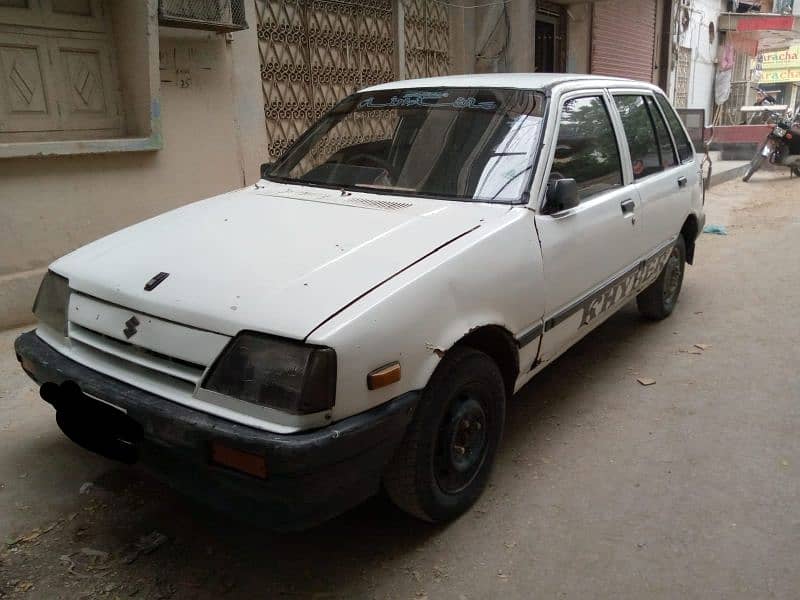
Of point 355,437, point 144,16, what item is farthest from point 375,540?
point 144,16

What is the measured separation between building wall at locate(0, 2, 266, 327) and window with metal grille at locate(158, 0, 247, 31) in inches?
6.5

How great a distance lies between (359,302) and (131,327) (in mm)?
791

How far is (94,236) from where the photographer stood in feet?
16.4

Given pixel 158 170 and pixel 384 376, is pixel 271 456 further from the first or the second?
pixel 158 170

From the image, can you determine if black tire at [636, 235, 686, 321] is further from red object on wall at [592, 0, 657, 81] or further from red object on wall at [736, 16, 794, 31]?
red object on wall at [736, 16, 794, 31]

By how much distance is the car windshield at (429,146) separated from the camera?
2756mm

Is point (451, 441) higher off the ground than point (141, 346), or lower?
lower

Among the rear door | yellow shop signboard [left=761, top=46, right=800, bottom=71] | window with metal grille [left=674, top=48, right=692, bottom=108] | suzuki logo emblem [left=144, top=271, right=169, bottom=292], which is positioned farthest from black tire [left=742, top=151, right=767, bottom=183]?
yellow shop signboard [left=761, top=46, right=800, bottom=71]

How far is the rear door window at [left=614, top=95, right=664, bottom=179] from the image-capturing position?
366 centimetres

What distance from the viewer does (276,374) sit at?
1812 millimetres

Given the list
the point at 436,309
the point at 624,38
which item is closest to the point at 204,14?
the point at 436,309

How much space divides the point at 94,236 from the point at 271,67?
2.50 meters

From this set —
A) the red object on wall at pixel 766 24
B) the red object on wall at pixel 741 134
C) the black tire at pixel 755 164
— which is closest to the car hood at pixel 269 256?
the black tire at pixel 755 164

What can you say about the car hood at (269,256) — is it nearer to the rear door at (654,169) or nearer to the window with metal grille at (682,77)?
the rear door at (654,169)
